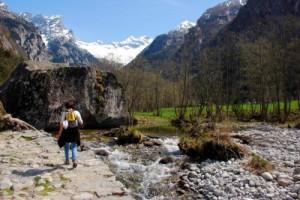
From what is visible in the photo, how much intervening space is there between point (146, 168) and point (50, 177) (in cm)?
835

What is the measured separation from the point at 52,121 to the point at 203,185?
2063 cm

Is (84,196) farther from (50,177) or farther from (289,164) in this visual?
(289,164)

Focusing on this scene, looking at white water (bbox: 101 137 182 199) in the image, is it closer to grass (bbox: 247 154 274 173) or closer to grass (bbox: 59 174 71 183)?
grass (bbox: 247 154 274 173)

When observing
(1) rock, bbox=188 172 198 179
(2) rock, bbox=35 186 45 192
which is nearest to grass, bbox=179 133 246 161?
(1) rock, bbox=188 172 198 179

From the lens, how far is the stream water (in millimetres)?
16391

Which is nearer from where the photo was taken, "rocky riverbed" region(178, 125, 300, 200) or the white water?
"rocky riverbed" region(178, 125, 300, 200)

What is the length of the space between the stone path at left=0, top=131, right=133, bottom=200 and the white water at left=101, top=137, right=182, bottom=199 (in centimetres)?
239

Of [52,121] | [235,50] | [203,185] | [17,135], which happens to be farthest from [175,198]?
[235,50]

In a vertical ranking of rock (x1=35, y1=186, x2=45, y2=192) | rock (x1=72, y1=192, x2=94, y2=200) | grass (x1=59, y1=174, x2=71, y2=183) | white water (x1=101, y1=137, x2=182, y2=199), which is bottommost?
white water (x1=101, y1=137, x2=182, y2=199)

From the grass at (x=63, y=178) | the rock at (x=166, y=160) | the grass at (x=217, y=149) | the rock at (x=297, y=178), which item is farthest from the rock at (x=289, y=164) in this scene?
the grass at (x=63, y=178)

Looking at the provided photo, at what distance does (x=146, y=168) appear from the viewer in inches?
797

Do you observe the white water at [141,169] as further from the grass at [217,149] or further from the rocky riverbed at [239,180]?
the grass at [217,149]

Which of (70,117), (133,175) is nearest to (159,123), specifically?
(133,175)

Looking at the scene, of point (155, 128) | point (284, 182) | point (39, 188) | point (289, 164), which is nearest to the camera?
point (39, 188)
